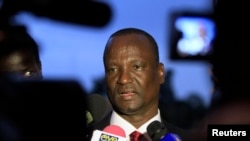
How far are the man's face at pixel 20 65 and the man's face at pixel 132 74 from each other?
26 centimetres

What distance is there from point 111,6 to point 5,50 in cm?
39

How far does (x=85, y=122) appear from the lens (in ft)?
5.29

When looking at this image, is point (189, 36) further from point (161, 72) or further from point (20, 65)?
point (20, 65)

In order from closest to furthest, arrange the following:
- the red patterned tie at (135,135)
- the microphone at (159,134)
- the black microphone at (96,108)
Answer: the microphone at (159,134), the red patterned tie at (135,135), the black microphone at (96,108)

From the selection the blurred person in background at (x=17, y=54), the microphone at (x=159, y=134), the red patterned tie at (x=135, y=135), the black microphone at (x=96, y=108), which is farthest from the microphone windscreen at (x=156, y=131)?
the blurred person in background at (x=17, y=54)

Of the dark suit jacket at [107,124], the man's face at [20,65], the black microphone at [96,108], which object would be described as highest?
the man's face at [20,65]

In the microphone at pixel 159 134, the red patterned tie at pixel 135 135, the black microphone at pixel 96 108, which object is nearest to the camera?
the microphone at pixel 159 134

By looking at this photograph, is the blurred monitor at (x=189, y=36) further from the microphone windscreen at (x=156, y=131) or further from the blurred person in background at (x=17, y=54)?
the blurred person in background at (x=17, y=54)

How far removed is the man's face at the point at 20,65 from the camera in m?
1.67

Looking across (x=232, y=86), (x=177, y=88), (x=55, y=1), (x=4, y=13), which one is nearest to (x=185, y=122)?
(x=177, y=88)

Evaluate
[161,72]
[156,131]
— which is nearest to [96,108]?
[161,72]

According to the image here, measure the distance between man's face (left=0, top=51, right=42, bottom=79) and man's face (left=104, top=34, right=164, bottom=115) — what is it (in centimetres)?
26

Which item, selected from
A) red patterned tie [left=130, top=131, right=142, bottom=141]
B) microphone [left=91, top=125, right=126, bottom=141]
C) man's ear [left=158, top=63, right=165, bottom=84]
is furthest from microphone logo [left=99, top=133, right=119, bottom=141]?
man's ear [left=158, top=63, right=165, bottom=84]

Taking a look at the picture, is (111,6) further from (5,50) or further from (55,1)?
(5,50)
